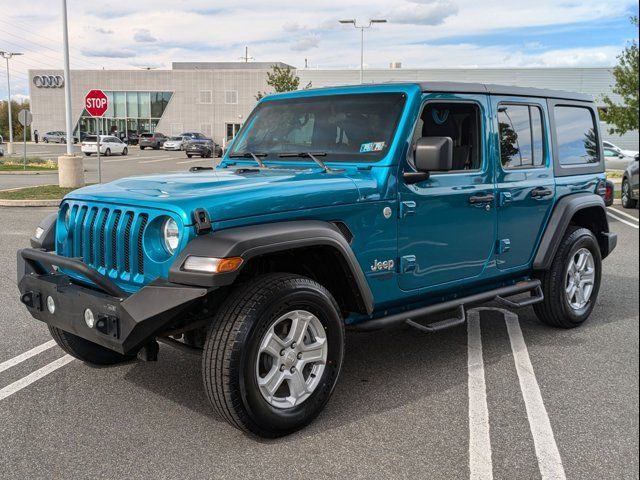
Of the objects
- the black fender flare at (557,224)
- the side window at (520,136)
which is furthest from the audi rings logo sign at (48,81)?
the black fender flare at (557,224)

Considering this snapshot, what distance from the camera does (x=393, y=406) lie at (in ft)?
13.0

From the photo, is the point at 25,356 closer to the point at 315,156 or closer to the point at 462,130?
the point at 315,156

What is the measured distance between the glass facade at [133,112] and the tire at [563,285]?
6690cm

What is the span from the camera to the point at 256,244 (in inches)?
128

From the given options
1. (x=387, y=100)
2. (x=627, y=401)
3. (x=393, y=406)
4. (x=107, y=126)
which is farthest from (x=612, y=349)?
(x=107, y=126)

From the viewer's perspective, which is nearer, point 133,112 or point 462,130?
point 462,130

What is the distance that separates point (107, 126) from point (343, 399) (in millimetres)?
69509

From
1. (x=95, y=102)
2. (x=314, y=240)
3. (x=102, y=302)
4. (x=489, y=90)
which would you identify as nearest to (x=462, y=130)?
(x=489, y=90)

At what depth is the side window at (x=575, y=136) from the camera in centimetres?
556

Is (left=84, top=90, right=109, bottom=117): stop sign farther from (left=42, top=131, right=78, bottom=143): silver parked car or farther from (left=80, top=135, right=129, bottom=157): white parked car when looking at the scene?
(left=42, top=131, right=78, bottom=143): silver parked car

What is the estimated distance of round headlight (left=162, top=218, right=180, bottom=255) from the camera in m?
3.38

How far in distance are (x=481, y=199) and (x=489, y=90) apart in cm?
87

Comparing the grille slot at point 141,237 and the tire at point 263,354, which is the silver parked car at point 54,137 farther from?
the tire at point 263,354

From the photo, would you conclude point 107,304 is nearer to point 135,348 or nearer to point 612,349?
point 135,348
